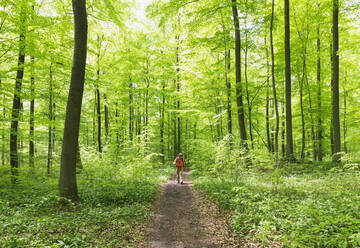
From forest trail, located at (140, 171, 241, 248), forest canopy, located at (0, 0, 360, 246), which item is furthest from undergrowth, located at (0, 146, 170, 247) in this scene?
forest trail, located at (140, 171, 241, 248)

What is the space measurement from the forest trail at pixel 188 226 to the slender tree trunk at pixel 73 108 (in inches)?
127

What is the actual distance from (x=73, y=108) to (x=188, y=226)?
527cm

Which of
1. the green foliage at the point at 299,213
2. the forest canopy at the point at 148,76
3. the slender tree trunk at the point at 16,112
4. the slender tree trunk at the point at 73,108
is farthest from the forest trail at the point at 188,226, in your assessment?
the slender tree trunk at the point at 16,112

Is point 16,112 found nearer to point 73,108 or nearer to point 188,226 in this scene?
point 73,108

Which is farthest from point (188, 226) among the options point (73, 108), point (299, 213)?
point (73, 108)

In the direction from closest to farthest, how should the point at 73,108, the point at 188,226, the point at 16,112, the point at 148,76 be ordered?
the point at 188,226
the point at 73,108
the point at 16,112
the point at 148,76

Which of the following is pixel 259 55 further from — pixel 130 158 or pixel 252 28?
pixel 130 158

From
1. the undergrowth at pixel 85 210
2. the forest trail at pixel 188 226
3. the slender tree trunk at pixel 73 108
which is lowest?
the forest trail at pixel 188 226

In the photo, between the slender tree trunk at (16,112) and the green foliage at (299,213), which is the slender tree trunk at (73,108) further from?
the green foliage at (299,213)

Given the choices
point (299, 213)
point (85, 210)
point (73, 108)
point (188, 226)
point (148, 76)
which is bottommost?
point (188, 226)

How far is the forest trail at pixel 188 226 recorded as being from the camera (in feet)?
15.9

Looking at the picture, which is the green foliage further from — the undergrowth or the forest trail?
the undergrowth

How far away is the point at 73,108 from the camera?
638cm

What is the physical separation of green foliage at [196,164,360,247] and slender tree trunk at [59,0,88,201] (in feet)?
17.6
